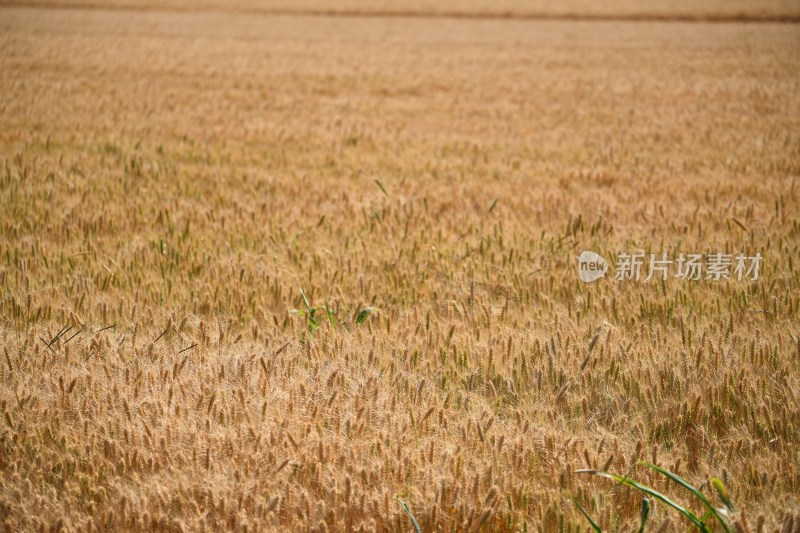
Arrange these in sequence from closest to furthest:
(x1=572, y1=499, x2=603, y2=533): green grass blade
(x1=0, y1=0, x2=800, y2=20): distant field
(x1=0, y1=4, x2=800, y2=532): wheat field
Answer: (x1=572, y1=499, x2=603, y2=533): green grass blade < (x1=0, y1=4, x2=800, y2=532): wheat field < (x1=0, y1=0, x2=800, y2=20): distant field

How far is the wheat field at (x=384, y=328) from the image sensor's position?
2.03 m

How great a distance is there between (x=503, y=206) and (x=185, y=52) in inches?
647

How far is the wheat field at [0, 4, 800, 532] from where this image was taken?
6.67 feet

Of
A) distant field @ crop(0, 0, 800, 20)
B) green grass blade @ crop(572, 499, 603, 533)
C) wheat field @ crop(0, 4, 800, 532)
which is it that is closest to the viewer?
green grass blade @ crop(572, 499, 603, 533)

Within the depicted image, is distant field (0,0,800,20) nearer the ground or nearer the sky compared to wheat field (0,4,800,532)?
nearer the sky

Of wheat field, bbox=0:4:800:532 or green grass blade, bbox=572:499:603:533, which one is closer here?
green grass blade, bbox=572:499:603:533

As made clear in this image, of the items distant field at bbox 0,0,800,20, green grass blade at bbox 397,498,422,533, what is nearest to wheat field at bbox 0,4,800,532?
green grass blade at bbox 397,498,422,533

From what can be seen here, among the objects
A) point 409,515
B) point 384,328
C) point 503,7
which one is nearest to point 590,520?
point 409,515

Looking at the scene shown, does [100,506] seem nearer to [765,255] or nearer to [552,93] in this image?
[765,255]

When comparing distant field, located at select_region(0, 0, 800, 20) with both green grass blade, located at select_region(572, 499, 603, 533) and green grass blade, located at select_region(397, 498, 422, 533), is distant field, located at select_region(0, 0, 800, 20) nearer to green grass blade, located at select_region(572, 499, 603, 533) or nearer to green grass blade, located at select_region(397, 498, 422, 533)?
green grass blade, located at select_region(572, 499, 603, 533)

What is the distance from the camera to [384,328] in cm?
316

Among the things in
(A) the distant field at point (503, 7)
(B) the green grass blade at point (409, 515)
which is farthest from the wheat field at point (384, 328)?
(A) the distant field at point (503, 7)

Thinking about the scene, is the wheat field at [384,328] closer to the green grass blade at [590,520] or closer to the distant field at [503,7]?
the green grass blade at [590,520]

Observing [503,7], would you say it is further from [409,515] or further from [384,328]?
[409,515]
